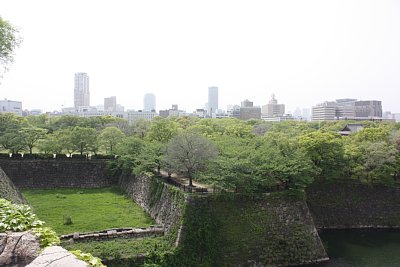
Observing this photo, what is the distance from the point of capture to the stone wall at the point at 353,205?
31.7 m

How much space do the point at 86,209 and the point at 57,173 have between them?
11934mm

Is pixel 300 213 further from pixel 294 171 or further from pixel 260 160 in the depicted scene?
pixel 260 160

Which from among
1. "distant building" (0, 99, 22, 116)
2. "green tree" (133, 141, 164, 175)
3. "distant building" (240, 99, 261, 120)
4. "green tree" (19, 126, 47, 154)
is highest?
"distant building" (0, 99, 22, 116)

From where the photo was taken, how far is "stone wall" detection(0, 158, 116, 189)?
124 feet

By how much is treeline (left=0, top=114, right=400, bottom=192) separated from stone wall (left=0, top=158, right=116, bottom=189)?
60.0 inches

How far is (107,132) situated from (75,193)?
10.6 m

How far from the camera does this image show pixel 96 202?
103ft

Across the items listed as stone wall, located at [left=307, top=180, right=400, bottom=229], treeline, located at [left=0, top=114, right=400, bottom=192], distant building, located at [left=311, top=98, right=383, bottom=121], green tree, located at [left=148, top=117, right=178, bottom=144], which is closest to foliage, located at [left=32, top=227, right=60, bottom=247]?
treeline, located at [left=0, top=114, right=400, bottom=192]

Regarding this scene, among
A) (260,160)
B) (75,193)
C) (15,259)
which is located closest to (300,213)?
(260,160)

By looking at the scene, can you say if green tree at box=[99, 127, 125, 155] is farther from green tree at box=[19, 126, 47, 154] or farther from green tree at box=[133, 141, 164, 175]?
green tree at box=[133, 141, 164, 175]

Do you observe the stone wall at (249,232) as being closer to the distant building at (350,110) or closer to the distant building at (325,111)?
the distant building at (350,110)

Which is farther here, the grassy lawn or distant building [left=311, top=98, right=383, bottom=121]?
distant building [left=311, top=98, right=383, bottom=121]

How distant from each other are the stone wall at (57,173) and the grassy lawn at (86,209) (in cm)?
164

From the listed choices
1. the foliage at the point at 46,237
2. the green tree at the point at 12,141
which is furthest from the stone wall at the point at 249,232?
the green tree at the point at 12,141
